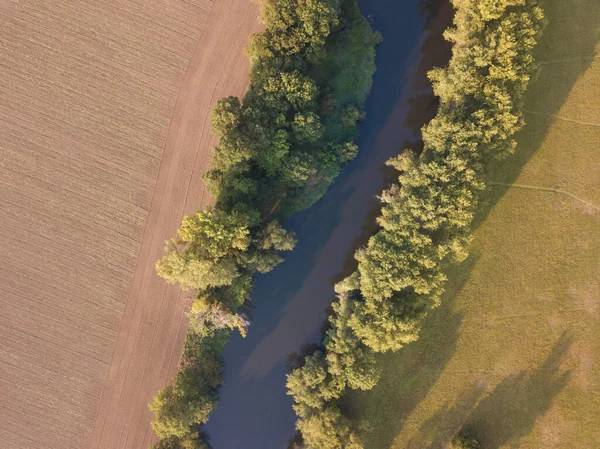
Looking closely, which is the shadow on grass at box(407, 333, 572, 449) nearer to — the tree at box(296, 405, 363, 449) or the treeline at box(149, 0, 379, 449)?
the tree at box(296, 405, 363, 449)

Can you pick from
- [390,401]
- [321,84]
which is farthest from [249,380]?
[321,84]

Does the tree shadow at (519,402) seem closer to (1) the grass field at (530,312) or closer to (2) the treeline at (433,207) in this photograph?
(1) the grass field at (530,312)

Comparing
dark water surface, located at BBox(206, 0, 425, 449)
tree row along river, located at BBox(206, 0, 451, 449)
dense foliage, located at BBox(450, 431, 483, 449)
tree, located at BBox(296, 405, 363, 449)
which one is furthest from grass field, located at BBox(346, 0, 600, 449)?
tree row along river, located at BBox(206, 0, 451, 449)

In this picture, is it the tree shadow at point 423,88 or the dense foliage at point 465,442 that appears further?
the tree shadow at point 423,88

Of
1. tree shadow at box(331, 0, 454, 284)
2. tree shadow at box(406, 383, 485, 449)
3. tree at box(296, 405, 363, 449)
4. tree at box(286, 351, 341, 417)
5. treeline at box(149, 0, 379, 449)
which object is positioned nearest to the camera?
treeline at box(149, 0, 379, 449)

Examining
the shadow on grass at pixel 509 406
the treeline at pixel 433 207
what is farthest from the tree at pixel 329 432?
the shadow on grass at pixel 509 406

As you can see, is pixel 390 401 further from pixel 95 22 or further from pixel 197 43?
pixel 95 22
